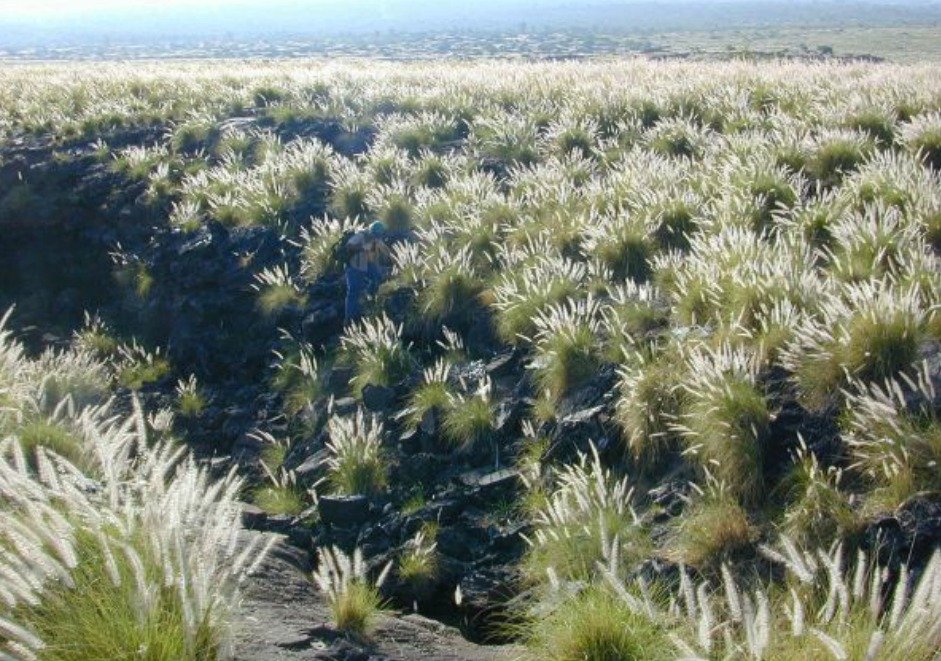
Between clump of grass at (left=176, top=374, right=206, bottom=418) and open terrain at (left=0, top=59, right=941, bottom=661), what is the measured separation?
0.29 ft

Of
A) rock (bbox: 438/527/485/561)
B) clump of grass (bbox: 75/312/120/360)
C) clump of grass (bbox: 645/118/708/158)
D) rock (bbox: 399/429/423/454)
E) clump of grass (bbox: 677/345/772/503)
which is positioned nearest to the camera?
clump of grass (bbox: 677/345/772/503)

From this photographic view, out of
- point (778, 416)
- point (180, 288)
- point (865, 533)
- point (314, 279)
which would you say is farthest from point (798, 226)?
point (180, 288)

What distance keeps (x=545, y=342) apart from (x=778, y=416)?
2482mm

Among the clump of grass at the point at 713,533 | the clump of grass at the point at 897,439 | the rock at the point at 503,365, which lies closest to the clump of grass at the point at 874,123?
the rock at the point at 503,365

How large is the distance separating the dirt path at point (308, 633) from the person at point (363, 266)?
16.0 ft

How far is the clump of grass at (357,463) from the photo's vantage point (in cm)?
740

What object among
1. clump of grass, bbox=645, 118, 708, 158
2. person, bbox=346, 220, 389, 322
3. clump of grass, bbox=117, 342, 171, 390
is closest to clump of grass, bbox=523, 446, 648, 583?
person, bbox=346, 220, 389, 322

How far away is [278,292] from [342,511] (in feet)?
15.9

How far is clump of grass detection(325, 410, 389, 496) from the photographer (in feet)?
24.3

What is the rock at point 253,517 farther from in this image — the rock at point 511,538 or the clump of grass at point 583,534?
the clump of grass at point 583,534

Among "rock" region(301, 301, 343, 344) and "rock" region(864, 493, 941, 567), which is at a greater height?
"rock" region(864, 493, 941, 567)

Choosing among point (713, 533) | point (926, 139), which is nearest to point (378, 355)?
point (713, 533)

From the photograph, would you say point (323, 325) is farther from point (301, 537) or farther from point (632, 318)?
point (632, 318)

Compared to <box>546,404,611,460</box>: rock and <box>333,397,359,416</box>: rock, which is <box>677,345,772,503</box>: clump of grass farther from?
<box>333,397,359,416</box>: rock
